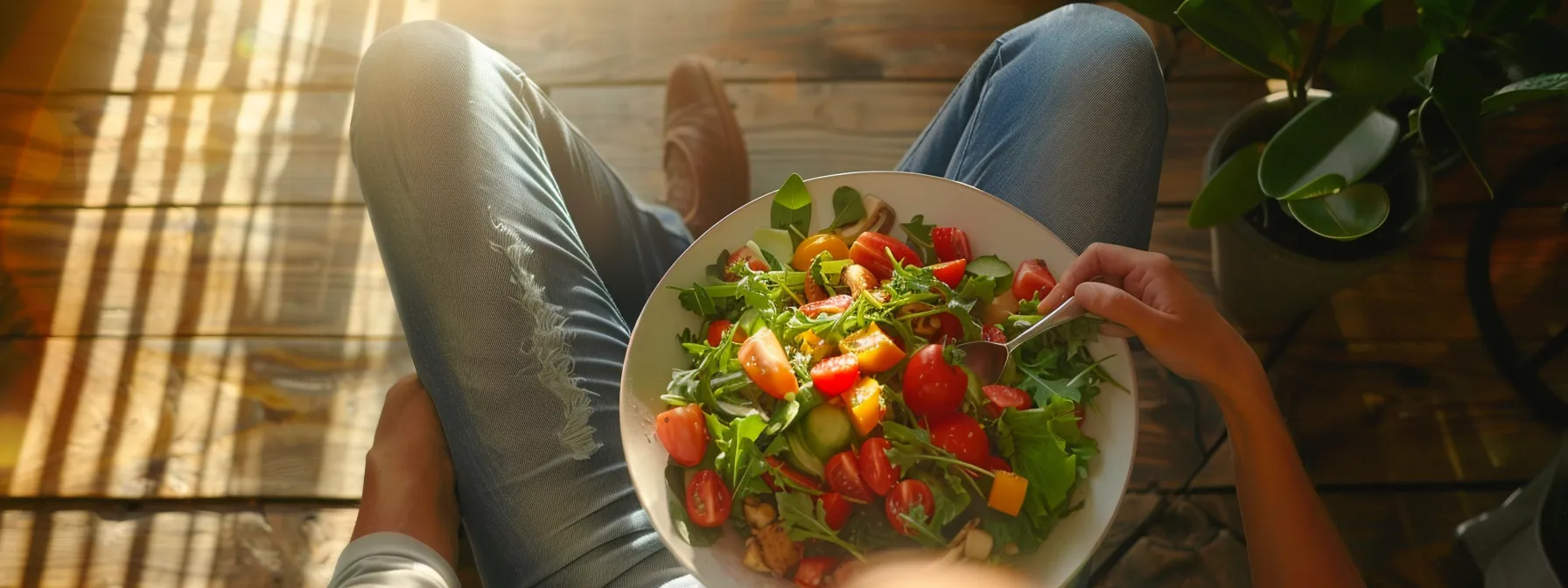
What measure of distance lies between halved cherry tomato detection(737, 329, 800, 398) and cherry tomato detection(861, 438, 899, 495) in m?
0.09

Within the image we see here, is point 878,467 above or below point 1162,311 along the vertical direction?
below

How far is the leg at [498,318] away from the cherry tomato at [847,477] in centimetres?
27

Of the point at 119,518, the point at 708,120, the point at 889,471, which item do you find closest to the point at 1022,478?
the point at 889,471

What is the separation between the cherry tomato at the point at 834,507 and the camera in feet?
2.69

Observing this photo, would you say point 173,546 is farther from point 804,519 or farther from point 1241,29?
point 1241,29

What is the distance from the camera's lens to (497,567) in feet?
3.39

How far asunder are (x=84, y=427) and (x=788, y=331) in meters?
1.42

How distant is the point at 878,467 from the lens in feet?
2.65

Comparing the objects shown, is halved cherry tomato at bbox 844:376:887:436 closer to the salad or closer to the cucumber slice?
the salad

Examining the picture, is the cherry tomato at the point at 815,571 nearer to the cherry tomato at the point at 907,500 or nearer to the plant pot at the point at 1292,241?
the cherry tomato at the point at 907,500

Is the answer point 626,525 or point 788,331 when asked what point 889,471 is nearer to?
point 788,331

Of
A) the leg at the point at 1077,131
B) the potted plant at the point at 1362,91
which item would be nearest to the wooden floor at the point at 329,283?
the potted plant at the point at 1362,91

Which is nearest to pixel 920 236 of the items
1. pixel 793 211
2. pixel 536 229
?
pixel 793 211

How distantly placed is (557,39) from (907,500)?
131 centimetres
